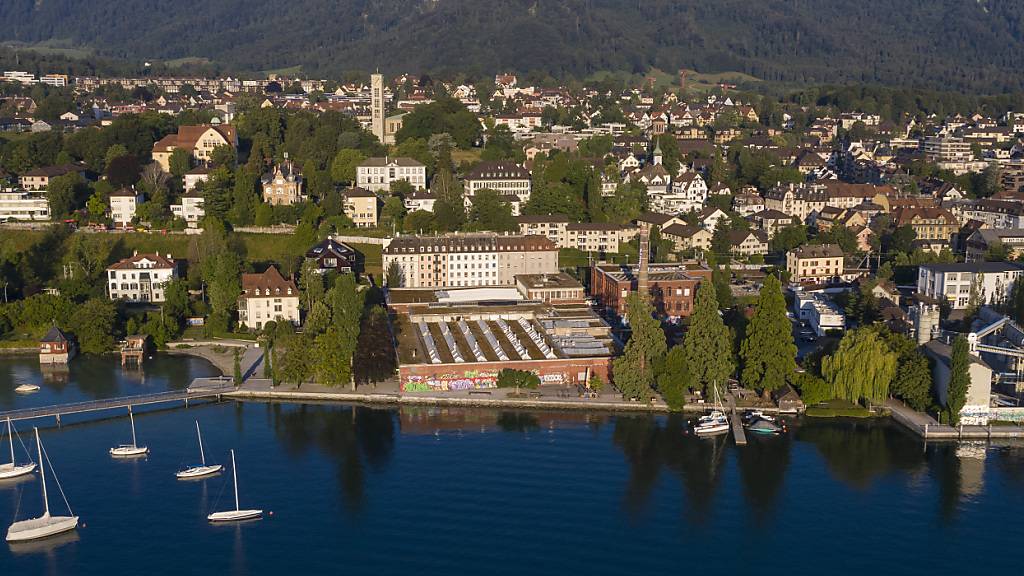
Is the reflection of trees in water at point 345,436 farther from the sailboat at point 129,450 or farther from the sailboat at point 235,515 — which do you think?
the sailboat at point 129,450

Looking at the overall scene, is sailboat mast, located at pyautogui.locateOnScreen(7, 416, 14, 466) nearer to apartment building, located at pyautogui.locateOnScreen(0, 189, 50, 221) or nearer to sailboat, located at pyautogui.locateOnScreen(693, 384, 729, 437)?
sailboat, located at pyautogui.locateOnScreen(693, 384, 729, 437)

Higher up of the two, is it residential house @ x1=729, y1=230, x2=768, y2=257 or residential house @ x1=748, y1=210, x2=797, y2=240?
residential house @ x1=748, y1=210, x2=797, y2=240

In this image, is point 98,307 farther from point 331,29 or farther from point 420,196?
point 331,29

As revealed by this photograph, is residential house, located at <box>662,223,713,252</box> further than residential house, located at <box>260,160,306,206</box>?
No

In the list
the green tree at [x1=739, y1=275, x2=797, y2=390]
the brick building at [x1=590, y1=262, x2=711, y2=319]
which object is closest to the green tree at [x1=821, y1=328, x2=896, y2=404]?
the green tree at [x1=739, y1=275, x2=797, y2=390]

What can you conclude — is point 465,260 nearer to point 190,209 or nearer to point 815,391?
point 190,209

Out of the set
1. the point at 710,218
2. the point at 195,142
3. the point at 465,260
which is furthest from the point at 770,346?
the point at 195,142

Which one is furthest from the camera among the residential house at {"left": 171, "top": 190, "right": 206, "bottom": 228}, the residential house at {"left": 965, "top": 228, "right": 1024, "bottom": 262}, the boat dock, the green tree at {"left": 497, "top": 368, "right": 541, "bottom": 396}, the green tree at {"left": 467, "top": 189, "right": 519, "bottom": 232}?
the residential house at {"left": 171, "top": 190, "right": 206, "bottom": 228}
